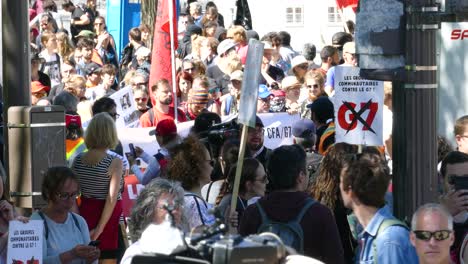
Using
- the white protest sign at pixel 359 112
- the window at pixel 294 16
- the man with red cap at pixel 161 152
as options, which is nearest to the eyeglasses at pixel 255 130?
the man with red cap at pixel 161 152

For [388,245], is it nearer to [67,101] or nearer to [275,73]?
[67,101]

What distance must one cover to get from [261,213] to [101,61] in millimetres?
13405

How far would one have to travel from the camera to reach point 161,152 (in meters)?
10.8

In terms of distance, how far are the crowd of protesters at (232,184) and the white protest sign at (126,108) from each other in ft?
0.33

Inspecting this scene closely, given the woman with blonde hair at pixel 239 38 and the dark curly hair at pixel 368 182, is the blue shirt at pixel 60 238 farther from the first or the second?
the woman with blonde hair at pixel 239 38

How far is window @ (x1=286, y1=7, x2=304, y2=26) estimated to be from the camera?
28828 millimetres

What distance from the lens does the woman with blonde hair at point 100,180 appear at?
9.70 meters

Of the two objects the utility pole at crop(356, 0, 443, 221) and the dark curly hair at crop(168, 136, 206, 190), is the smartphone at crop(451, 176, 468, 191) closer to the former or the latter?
the utility pole at crop(356, 0, 443, 221)

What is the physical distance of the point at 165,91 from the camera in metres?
13.8

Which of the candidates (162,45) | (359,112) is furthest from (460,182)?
(162,45)

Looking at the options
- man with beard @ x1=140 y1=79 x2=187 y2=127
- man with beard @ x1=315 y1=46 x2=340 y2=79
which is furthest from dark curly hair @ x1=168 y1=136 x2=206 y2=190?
man with beard @ x1=315 y1=46 x2=340 y2=79

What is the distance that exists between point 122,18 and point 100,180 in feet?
48.2

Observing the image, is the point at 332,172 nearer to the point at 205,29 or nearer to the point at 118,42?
the point at 205,29

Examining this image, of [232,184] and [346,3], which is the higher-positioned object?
[346,3]
